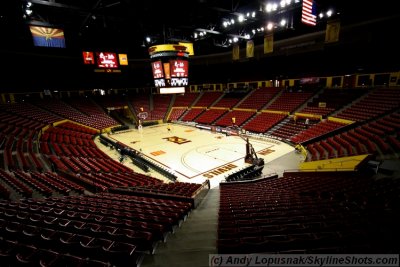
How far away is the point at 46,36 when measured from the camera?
15.9m

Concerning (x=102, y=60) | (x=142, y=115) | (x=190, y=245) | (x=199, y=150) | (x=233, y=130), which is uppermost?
(x=102, y=60)

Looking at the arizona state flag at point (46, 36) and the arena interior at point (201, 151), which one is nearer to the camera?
the arena interior at point (201, 151)

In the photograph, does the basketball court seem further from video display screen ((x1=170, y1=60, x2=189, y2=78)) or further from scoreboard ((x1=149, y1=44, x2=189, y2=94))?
video display screen ((x1=170, y1=60, x2=189, y2=78))

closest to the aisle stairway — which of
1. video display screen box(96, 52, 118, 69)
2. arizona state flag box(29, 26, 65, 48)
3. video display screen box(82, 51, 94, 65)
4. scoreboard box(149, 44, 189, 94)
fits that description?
scoreboard box(149, 44, 189, 94)

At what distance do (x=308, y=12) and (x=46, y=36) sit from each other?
59.6 feet

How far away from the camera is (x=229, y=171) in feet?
47.0

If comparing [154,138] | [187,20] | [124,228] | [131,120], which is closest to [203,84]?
[131,120]

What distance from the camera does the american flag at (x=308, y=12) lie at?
460 inches

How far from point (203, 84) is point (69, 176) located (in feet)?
101

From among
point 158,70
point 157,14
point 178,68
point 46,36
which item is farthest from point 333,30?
point 46,36

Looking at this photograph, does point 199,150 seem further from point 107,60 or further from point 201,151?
point 107,60

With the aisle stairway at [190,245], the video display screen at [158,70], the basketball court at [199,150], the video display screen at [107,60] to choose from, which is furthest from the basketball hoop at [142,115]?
the aisle stairway at [190,245]

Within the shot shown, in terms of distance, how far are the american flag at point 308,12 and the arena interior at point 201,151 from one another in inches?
173

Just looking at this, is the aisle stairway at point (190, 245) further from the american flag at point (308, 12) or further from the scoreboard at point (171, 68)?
the scoreboard at point (171, 68)
